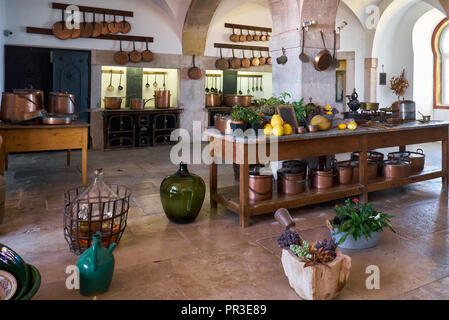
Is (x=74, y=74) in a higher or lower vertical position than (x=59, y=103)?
higher

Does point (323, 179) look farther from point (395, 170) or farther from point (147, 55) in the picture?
point (147, 55)

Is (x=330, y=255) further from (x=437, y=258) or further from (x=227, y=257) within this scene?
(x=437, y=258)

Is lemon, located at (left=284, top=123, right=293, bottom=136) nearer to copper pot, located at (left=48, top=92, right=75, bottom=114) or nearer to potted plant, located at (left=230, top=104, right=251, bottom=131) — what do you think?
potted plant, located at (left=230, top=104, right=251, bottom=131)

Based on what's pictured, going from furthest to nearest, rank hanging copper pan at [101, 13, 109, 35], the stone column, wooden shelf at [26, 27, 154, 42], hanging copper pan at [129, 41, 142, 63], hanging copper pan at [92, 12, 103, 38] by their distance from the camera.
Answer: the stone column → hanging copper pan at [129, 41, 142, 63] → hanging copper pan at [101, 13, 109, 35] → hanging copper pan at [92, 12, 103, 38] → wooden shelf at [26, 27, 154, 42]

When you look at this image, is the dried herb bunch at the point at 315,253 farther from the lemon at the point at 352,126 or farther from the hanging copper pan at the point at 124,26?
the hanging copper pan at the point at 124,26

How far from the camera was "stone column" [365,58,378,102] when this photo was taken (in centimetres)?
1003

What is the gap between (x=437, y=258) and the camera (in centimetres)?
291

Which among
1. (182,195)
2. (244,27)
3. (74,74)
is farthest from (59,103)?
(244,27)

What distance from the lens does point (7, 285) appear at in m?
2.00

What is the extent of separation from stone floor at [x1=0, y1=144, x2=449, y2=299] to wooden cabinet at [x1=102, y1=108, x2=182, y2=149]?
3.68 meters

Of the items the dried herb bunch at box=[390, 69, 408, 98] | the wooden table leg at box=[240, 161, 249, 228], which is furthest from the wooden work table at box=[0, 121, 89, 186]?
the dried herb bunch at box=[390, 69, 408, 98]

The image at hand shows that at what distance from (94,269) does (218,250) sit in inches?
42.8

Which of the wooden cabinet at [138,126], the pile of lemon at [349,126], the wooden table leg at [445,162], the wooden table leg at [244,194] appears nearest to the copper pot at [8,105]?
the wooden table leg at [244,194]

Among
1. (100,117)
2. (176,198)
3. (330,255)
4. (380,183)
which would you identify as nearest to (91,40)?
(100,117)
